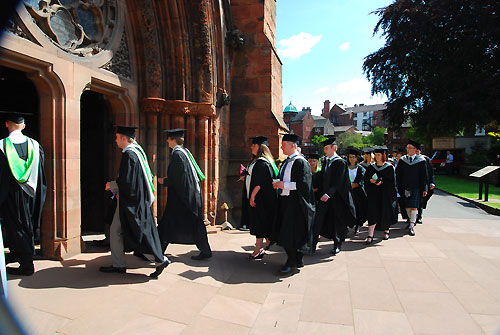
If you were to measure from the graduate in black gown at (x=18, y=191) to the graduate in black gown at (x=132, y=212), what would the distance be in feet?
2.92

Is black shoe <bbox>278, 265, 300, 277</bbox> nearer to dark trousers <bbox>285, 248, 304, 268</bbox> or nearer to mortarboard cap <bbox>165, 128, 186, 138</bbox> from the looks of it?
dark trousers <bbox>285, 248, 304, 268</bbox>

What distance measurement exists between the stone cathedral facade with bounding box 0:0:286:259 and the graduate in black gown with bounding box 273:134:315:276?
9.49ft

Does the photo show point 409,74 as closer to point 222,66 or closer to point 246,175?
point 222,66

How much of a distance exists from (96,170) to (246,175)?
3.16 metres

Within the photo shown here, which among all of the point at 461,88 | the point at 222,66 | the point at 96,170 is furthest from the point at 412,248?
the point at 461,88

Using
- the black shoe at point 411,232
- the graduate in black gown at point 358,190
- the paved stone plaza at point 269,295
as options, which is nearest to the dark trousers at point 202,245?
the paved stone plaza at point 269,295

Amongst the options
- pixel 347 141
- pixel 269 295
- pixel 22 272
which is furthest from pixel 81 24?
pixel 347 141

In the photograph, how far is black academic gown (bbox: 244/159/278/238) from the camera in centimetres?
487

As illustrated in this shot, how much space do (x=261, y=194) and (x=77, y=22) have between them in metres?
3.73

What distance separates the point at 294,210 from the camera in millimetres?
4547

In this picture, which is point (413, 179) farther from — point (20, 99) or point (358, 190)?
point (20, 99)

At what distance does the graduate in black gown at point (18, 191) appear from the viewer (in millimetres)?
3789

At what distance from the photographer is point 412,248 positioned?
19.0 feet

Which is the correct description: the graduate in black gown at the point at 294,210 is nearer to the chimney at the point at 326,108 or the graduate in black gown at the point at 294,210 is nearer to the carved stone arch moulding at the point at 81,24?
the carved stone arch moulding at the point at 81,24
